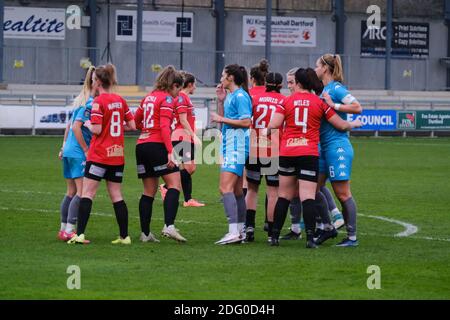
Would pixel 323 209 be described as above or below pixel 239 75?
below

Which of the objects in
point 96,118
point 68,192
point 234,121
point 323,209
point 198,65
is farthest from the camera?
point 198,65

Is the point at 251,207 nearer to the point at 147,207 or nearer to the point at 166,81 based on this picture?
the point at 147,207

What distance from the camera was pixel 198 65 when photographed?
2079 inches

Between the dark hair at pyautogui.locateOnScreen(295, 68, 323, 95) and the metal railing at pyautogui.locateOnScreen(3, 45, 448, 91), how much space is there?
36.4m

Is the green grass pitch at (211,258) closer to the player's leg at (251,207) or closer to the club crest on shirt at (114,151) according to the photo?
the player's leg at (251,207)

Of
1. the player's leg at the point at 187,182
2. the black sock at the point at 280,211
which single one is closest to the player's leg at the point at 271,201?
the black sock at the point at 280,211

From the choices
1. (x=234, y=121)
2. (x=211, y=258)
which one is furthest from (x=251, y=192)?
(x=211, y=258)

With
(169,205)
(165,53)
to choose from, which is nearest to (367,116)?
(165,53)

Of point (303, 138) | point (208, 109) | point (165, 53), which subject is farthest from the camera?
point (165, 53)

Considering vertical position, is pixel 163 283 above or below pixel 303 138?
below

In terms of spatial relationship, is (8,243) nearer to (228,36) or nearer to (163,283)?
(163,283)

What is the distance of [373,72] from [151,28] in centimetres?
1196

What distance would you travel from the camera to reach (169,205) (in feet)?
42.8

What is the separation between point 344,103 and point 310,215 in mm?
1322
